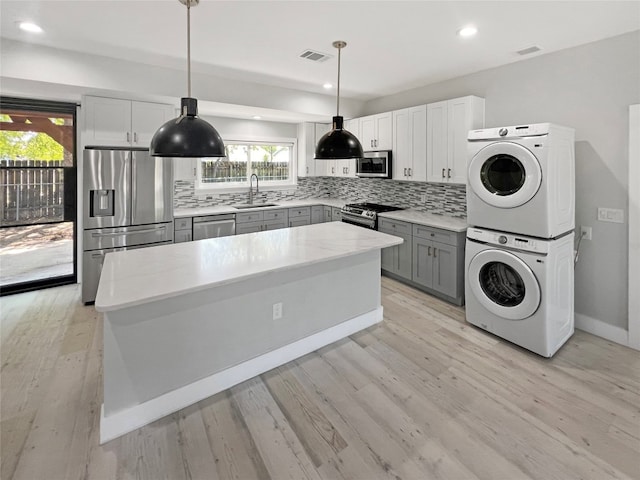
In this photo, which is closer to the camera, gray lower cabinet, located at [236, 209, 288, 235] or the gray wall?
the gray wall

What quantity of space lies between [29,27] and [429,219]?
4.27m

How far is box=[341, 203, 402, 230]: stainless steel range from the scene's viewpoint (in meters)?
4.81

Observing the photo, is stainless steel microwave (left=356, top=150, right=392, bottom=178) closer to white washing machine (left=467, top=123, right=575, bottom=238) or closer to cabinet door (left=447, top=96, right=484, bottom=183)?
cabinet door (left=447, top=96, right=484, bottom=183)

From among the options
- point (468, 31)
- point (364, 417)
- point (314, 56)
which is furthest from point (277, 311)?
point (468, 31)

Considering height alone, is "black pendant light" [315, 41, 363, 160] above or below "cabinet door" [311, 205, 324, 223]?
above

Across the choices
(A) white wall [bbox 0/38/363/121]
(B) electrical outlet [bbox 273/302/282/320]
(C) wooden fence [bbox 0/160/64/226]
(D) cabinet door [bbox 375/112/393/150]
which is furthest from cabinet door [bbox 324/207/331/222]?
(C) wooden fence [bbox 0/160/64/226]

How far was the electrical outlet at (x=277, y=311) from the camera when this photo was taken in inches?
106

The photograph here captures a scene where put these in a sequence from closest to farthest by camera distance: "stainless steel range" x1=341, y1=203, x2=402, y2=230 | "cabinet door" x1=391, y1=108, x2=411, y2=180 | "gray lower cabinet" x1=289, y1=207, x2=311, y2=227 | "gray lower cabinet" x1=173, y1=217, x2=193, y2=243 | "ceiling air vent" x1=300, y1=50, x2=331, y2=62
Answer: "ceiling air vent" x1=300, y1=50, x2=331, y2=62
"gray lower cabinet" x1=173, y1=217, x2=193, y2=243
"cabinet door" x1=391, y1=108, x2=411, y2=180
"stainless steel range" x1=341, y1=203, x2=402, y2=230
"gray lower cabinet" x1=289, y1=207, x2=311, y2=227

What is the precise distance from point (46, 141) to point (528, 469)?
560 centimetres

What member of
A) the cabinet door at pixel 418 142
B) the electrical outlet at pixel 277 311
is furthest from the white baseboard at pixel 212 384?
the cabinet door at pixel 418 142

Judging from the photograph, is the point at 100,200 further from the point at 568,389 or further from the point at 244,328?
the point at 568,389

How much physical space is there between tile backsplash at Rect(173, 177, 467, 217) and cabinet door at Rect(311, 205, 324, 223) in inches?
25.2

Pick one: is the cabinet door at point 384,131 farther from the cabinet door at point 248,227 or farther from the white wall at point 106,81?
the cabinet door at point 248,227

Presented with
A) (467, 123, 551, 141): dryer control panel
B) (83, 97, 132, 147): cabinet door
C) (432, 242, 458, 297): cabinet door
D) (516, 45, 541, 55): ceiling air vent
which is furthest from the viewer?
(432, 242, 458, 297): cabinet door
